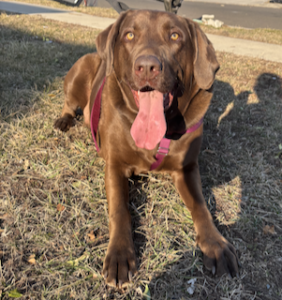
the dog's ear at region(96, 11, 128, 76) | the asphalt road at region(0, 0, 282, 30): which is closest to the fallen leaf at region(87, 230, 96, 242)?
the dog's ear at region(96, 11, 128, 76)

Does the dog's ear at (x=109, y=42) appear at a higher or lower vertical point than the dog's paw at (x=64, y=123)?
higher

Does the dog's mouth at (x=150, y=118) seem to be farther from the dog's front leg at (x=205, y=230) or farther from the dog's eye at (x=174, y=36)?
the dog's front leg at (x=205, y=230)

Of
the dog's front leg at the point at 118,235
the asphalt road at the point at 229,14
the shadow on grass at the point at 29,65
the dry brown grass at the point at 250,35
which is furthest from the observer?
the asphalt road at the point at 229,14

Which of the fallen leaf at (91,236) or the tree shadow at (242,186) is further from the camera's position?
the fallen leaf at (91,236)

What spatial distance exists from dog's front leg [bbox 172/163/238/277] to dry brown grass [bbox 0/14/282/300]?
0.08 meters

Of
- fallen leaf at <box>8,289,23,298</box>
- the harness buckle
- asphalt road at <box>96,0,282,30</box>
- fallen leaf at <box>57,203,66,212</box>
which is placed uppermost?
the harness buckle

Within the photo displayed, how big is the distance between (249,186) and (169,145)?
980 mm

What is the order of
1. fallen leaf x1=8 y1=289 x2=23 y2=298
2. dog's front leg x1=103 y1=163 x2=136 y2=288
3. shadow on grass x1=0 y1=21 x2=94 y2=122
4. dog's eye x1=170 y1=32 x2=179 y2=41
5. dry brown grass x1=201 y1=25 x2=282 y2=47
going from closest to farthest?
fallen leaf x1=8 y1=289 x2=23 y2=298 < dog's front leg x1=103 y1=163 x2=136 y2=288 < dog's eye x1=170 y1=32 x2=179 y2=41 < shadow on grass x1=0 y1=21 x2=94 y2=122 < dry brown grass x1=201 y1=25 x2=282 y2=47

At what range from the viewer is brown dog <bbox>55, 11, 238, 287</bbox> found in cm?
184

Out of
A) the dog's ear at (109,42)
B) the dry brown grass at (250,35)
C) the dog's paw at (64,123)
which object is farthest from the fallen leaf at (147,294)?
the dry brown grass at (250,35)

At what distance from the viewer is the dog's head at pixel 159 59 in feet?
6.36

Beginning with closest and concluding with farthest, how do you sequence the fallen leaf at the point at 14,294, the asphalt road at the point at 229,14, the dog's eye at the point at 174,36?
Answer: the fallen leaf at the point at 14,294, the dog's eye at the point at 174,36, the asphalt road at the point at 229,14

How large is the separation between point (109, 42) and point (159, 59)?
0.61 m

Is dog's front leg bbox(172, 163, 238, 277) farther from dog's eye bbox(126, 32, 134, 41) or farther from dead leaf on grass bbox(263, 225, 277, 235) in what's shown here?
dog's eye bbox(126, 32, 134, 41)
